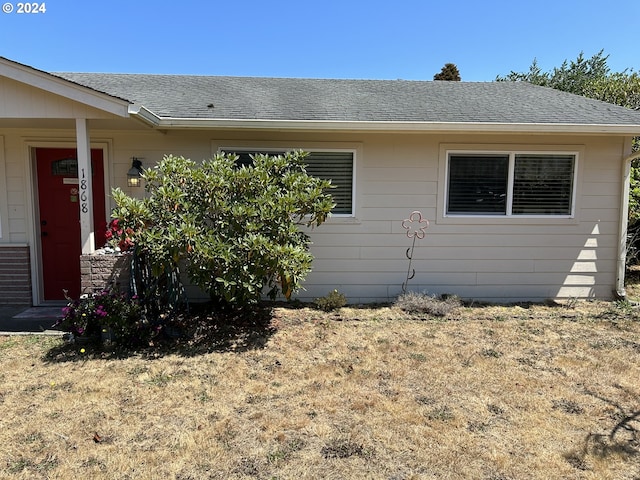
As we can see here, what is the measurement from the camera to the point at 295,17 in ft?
34.6

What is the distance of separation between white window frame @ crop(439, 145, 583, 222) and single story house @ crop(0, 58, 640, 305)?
0.02 metres

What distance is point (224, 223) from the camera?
14.3 feet

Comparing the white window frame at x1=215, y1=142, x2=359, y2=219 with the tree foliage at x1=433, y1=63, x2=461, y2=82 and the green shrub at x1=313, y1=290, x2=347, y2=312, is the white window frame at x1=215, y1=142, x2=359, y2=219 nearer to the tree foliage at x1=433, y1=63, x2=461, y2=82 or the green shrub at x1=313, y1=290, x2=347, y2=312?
the green shrub at x1=313, y1=290, x2=347, y2=312

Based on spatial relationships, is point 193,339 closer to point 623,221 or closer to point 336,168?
point 336,168

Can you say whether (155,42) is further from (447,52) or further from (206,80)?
(447,52)

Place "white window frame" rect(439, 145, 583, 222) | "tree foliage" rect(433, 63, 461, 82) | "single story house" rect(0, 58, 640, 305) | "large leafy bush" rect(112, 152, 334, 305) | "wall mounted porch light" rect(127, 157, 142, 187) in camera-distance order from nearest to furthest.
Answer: "large leafy bush" rect(112, 152, 334, 305) < "wall mounted porch light" rect(127, 157, 142, 187) < "single story house" rect(0, 58, 640, 305) < "white window frame" rect(439, 145, 583, 222) < "tree foliage" rect(433, 63, 461, 82)

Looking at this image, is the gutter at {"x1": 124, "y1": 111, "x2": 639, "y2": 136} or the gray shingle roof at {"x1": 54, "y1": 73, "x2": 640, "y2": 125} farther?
the gray shingle roof at {"x1": 54, "y1": 73, "x2": 640, "y2": 125}

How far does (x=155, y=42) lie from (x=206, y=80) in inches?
148

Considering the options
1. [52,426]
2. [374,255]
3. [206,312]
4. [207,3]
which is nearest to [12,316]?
[206,312]

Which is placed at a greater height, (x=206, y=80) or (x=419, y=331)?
(x=206, y=80)

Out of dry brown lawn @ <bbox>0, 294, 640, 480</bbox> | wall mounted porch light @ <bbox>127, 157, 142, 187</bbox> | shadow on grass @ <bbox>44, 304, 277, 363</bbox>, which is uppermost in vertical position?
wall mounted porch light @ <bbox>127, 157, 142, 187</bbox>

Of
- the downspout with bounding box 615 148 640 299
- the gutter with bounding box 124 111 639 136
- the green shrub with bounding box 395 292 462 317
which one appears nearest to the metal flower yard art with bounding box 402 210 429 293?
the green shrub with bounding box 395 292 462 317

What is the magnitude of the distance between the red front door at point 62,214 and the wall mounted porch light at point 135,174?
568mm

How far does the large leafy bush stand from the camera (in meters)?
4.07
